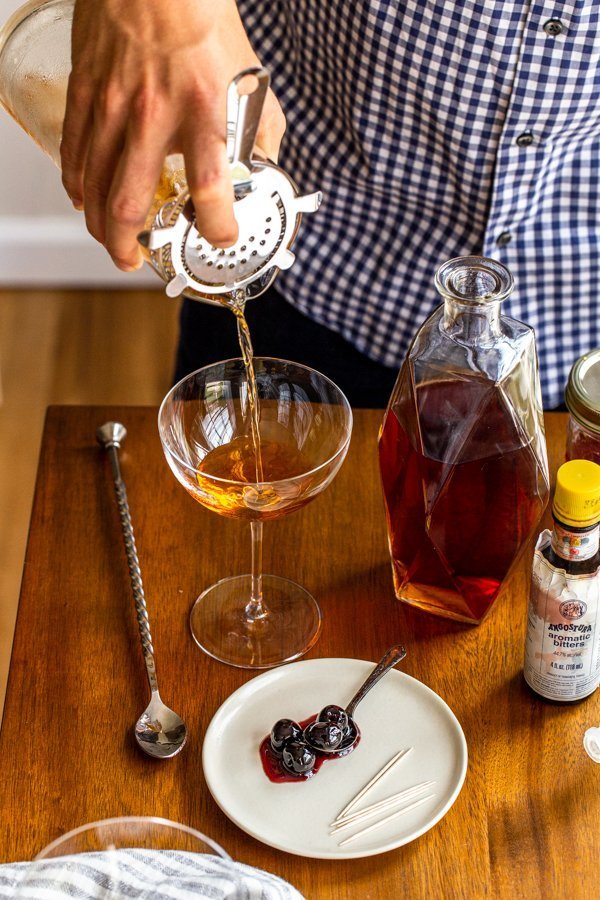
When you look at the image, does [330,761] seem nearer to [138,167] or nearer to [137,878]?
[137,878]

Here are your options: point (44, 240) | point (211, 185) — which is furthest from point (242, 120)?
point (44, 240)

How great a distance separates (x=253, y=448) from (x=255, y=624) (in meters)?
0.15

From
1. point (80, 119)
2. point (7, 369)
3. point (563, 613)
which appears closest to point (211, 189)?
point (80, 119)

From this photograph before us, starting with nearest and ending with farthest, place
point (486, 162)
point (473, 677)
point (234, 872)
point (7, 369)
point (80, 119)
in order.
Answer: point (234, 872)
point (80, 119)
point (473, 677)
point (486, 162)
point (7, 369)

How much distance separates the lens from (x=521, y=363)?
2.63ft

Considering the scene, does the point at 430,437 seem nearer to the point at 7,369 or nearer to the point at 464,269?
the point at 464,269

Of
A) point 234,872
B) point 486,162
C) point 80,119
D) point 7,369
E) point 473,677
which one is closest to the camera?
point 234,872

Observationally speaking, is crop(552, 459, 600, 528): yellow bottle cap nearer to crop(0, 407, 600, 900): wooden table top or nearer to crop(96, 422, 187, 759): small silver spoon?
crop(0, 407, 600, 900): wooden table top

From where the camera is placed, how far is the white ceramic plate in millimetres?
711

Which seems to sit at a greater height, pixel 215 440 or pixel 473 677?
pixel 215 440

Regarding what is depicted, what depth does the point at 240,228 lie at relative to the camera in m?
0.69

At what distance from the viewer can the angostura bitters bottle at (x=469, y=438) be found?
2.60 feet

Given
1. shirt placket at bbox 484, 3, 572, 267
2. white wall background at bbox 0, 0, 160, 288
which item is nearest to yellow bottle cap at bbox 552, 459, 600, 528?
shirt placket at bbox 484, 3, 572, 267

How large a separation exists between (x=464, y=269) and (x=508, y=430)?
0.41 ft
